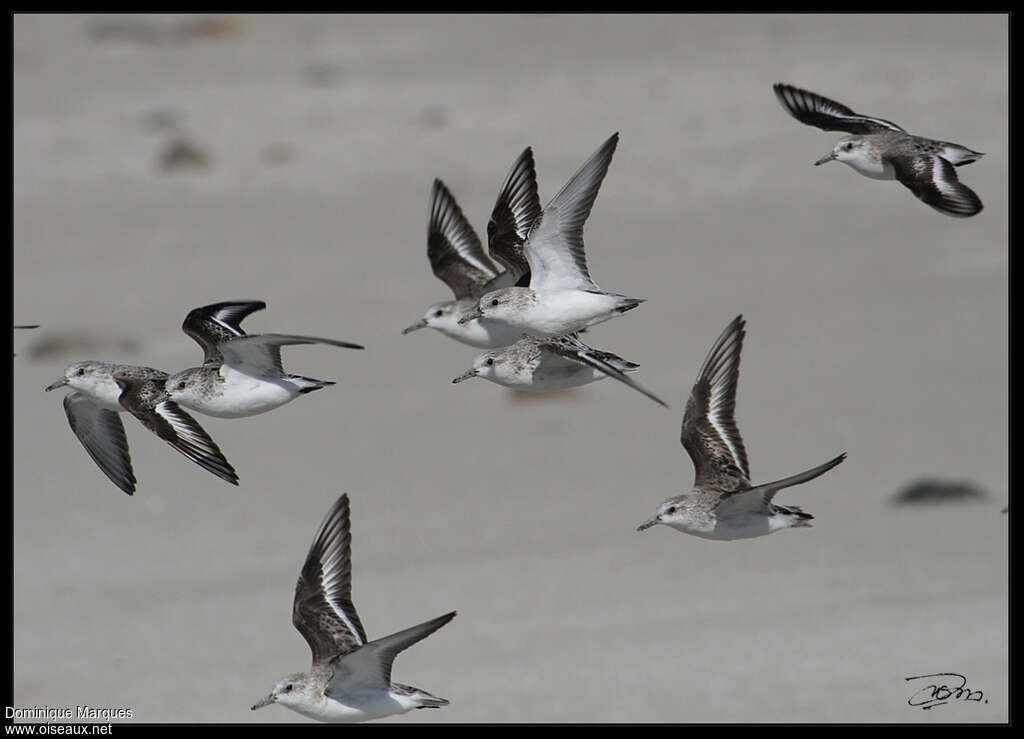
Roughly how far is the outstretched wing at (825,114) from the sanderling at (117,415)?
3.52 m

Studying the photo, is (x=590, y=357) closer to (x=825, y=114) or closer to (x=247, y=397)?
(x=247, y=397)

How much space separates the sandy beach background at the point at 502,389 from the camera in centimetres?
1430

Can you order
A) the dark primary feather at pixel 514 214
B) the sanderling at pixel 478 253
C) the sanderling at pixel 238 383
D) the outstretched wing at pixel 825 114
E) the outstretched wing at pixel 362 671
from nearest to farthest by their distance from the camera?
the outstretched wing at pixel 362 671 → the sanderling at pixel 238 383 → the sanderling at pixel 478 253 → the outstretched wing at pixel 825 114 → the dark primary feather at pixel 514 214

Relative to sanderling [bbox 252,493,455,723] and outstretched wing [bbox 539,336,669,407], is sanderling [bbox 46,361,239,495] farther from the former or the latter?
outstretched wing [bbox 539,336,669,407]

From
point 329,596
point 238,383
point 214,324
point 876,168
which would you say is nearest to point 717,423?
point 876,168

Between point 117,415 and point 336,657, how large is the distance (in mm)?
2167

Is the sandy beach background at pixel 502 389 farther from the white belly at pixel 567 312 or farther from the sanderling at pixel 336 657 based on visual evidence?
the white belly at pixel 567 312

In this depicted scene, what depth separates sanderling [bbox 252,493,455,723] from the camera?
6992 mm

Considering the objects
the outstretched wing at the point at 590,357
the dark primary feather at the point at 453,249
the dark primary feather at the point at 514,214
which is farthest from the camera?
the dark primary feather at the point at 453,249

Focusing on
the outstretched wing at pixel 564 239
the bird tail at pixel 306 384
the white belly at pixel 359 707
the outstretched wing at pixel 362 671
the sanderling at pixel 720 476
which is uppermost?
the outstretched wing at pixel 564 239

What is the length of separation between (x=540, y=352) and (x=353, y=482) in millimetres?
10658

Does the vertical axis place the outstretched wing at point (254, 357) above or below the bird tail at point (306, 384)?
above

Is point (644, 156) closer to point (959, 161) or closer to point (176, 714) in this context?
point (176, 714)
